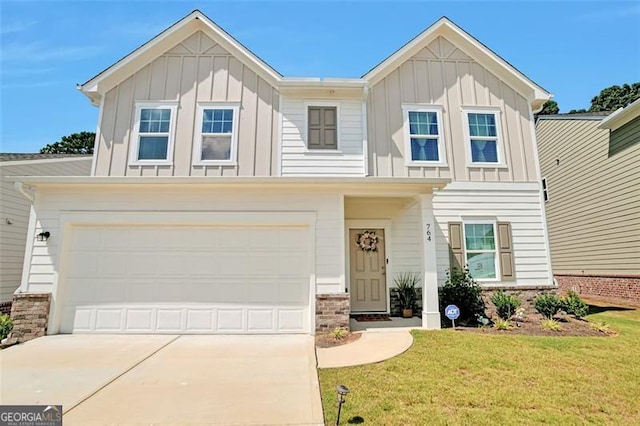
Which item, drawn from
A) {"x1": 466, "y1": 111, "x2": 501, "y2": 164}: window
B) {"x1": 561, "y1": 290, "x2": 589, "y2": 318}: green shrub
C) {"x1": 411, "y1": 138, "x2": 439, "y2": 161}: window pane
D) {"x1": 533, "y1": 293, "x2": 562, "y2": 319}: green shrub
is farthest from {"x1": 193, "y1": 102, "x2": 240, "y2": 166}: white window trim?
{"x1": 561, "y1": 290, "x2": 589, "y2": 318}: green shrub

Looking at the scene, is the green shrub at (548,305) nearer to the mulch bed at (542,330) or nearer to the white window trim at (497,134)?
the mulch bed at (542,330)

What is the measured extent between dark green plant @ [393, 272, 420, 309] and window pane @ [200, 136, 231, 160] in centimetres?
577

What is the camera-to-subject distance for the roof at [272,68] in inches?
367

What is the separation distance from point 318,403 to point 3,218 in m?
11.2

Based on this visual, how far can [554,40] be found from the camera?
8602 mm

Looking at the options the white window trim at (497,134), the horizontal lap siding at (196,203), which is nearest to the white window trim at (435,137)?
the white window trim at (497,134)

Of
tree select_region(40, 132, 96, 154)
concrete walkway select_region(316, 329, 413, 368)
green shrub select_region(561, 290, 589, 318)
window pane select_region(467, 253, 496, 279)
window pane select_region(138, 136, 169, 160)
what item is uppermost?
tree select_region(40, 132, 96, 154)

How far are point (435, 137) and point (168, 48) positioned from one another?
8408mm

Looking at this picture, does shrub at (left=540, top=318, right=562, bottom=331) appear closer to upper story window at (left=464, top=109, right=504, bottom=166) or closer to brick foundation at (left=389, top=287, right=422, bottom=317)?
brick foundation at (left=389, top=287, right=422, bottom=317)

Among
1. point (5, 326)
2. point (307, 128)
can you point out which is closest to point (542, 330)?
point (307, 128)

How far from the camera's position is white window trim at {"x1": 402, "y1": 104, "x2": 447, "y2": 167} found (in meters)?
9.21

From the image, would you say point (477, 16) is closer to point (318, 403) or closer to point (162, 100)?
point (162, 100)

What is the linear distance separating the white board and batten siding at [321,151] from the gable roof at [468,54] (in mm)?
1315

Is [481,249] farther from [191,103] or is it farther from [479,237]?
[191,103]
